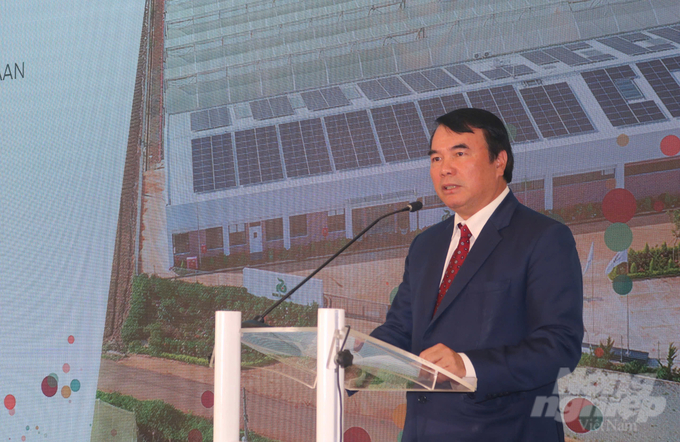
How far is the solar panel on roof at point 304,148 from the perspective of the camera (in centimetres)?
340

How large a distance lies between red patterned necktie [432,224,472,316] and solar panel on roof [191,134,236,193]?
1.96 meters

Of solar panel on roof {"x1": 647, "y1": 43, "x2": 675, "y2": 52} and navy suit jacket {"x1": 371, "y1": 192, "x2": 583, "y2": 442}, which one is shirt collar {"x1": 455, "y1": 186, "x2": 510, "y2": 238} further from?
solar panel on roof {"x1": 647, "y1": 43, "x2": 675, "y2": 52}

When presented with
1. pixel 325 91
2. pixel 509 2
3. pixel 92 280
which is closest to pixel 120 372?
pixel 92 280

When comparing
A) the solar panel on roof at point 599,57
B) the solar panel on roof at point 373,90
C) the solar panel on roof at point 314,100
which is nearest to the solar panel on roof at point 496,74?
the solar panel on roof at point 599,57

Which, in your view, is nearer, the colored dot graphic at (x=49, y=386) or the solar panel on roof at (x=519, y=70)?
the solar panel on roof at (x=519, y=70)

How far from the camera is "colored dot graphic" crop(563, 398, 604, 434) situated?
2.85 metres

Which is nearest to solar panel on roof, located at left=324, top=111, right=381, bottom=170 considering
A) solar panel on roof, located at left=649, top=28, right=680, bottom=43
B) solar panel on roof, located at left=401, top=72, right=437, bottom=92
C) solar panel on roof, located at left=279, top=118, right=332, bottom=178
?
solar panel on roof, located at left=279, top=118, right=332, bottom=178

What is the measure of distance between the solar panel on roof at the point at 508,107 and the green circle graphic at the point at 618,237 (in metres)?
0.56

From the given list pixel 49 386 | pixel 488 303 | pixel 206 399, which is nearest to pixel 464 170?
pixel 488 303

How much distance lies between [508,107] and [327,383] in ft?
7.62

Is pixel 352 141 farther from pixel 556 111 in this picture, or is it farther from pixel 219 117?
pixel 556 111

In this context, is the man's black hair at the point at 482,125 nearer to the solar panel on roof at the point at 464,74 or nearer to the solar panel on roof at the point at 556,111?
the solar panel on roof at the point at 556,111

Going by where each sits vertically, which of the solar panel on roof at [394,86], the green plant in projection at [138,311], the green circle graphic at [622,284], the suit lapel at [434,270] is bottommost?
the green plant in projection at [138,311]

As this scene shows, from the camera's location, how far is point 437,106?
3.29 m
